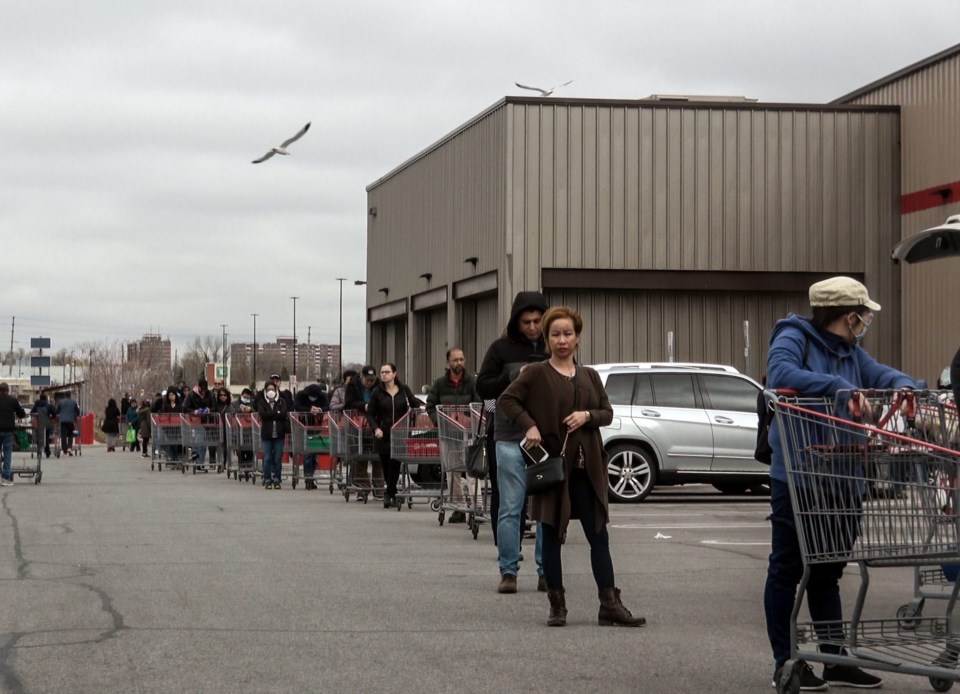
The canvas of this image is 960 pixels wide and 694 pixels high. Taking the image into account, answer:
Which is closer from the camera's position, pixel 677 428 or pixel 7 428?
pixel 677 428

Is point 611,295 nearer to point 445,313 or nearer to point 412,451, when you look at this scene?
point 445,313

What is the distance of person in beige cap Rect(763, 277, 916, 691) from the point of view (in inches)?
273

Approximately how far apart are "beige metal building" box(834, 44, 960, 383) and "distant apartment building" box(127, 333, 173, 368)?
11764 centimetres

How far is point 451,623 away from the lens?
934 centimetres

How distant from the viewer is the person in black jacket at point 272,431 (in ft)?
86.8

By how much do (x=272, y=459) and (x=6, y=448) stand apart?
438cm

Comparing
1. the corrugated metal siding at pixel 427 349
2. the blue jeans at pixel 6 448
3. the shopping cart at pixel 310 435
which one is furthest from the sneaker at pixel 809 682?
the corrugated metal siding at pixel 427 349

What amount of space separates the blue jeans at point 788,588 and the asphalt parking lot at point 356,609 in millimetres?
332

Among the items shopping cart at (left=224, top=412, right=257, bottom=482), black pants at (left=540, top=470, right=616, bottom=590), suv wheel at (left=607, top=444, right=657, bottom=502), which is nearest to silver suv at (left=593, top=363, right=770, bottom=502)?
suv wheel at (left=607, top=444, right=657, bottom=502)

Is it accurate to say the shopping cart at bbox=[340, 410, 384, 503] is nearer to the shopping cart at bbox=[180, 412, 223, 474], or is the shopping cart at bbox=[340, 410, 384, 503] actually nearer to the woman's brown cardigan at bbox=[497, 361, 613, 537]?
the shopping cart at bbox=[180, 412, 223, 474]

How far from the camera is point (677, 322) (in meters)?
38.0

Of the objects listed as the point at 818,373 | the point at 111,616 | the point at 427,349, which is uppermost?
the point at 427,349

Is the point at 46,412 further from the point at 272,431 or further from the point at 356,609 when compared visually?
the point at 356,609

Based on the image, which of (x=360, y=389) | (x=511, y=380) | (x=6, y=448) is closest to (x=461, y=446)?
(x=511, y=380)
